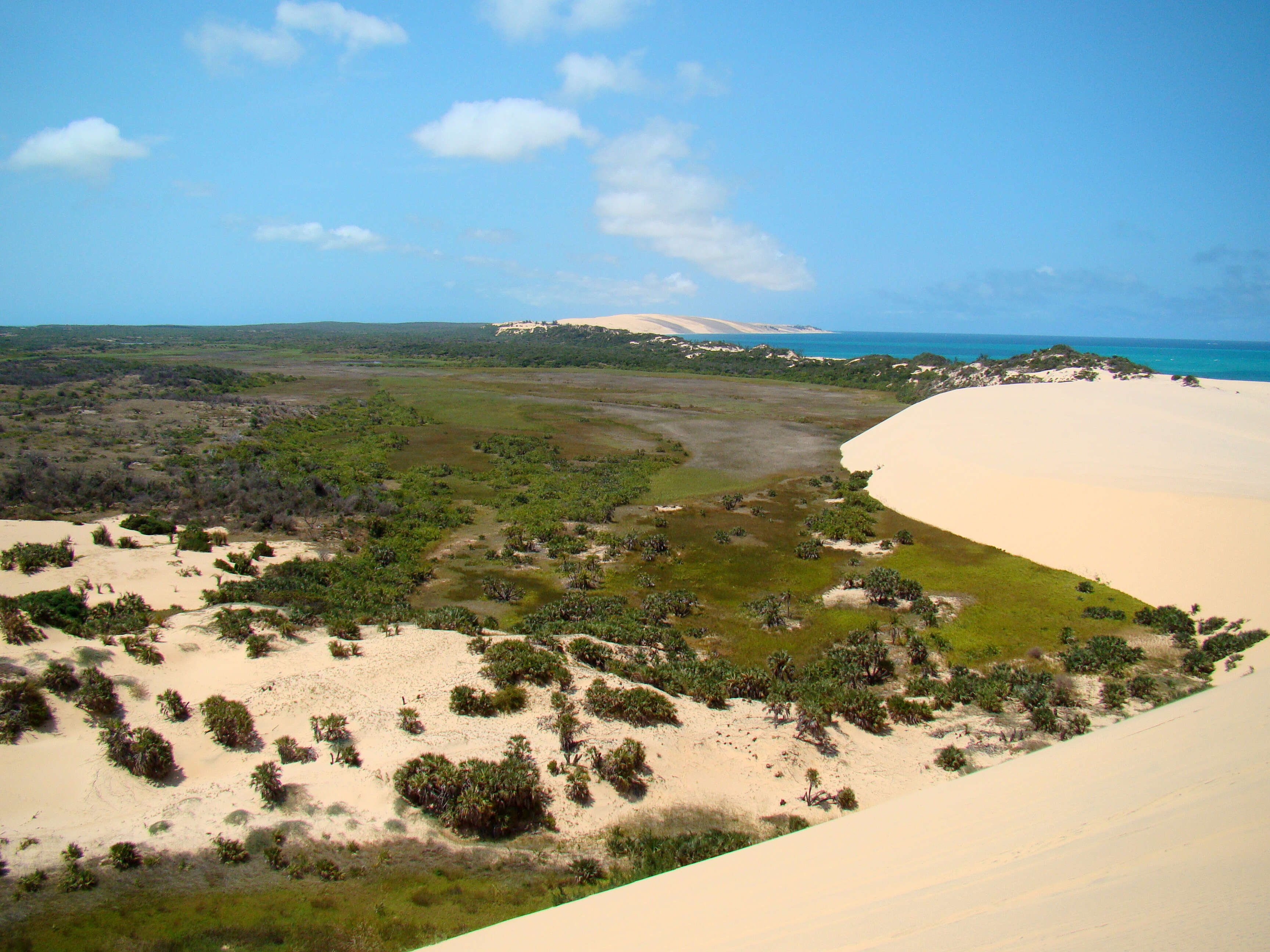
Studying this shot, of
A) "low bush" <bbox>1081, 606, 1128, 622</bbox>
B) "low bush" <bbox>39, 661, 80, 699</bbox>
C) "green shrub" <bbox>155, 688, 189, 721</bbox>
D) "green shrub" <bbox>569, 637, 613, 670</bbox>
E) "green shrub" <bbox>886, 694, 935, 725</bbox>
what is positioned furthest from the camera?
"low bush" <bbox>1081, 606, 1128, 622</bbox>

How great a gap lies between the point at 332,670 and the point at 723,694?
7.19 m

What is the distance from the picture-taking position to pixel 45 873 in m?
7.13

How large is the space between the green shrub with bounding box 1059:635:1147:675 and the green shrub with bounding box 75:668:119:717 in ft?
58.2

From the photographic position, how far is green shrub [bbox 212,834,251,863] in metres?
7.72

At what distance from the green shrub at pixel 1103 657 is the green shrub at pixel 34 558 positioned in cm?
2248

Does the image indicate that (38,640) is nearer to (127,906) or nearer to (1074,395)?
(127,906)

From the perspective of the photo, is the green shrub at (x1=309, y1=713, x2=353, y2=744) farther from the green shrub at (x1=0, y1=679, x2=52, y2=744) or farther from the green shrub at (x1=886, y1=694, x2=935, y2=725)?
the green shrub at (x1=886, y1=694, x2=935, y2=725)

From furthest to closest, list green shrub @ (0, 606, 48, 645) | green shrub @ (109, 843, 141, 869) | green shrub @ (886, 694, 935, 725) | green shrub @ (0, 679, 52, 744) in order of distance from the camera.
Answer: green shrub @ (886, 694, 935, 725), green shrub @ (0, 606, 48, 645), green shrub @ (0, 679, 52, 744), green shrub @ (109, 843, 141, 869)

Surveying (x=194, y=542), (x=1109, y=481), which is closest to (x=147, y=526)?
(x=194, y=542)

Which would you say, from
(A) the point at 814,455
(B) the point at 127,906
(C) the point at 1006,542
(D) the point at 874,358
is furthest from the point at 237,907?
(D) the point at 874,358

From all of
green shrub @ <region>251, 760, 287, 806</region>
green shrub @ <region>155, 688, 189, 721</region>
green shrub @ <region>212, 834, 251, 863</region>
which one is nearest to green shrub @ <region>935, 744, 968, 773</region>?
green shrub @ <region>251, 760, 287, 806</region>

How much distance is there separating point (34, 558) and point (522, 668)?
11565 mm

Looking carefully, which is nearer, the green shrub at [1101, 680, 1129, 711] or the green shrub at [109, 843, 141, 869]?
the green shrub at [109, 843, 141, 869]

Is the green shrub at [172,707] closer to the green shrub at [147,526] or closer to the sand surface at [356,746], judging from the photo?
the sand surface at [356,746]
